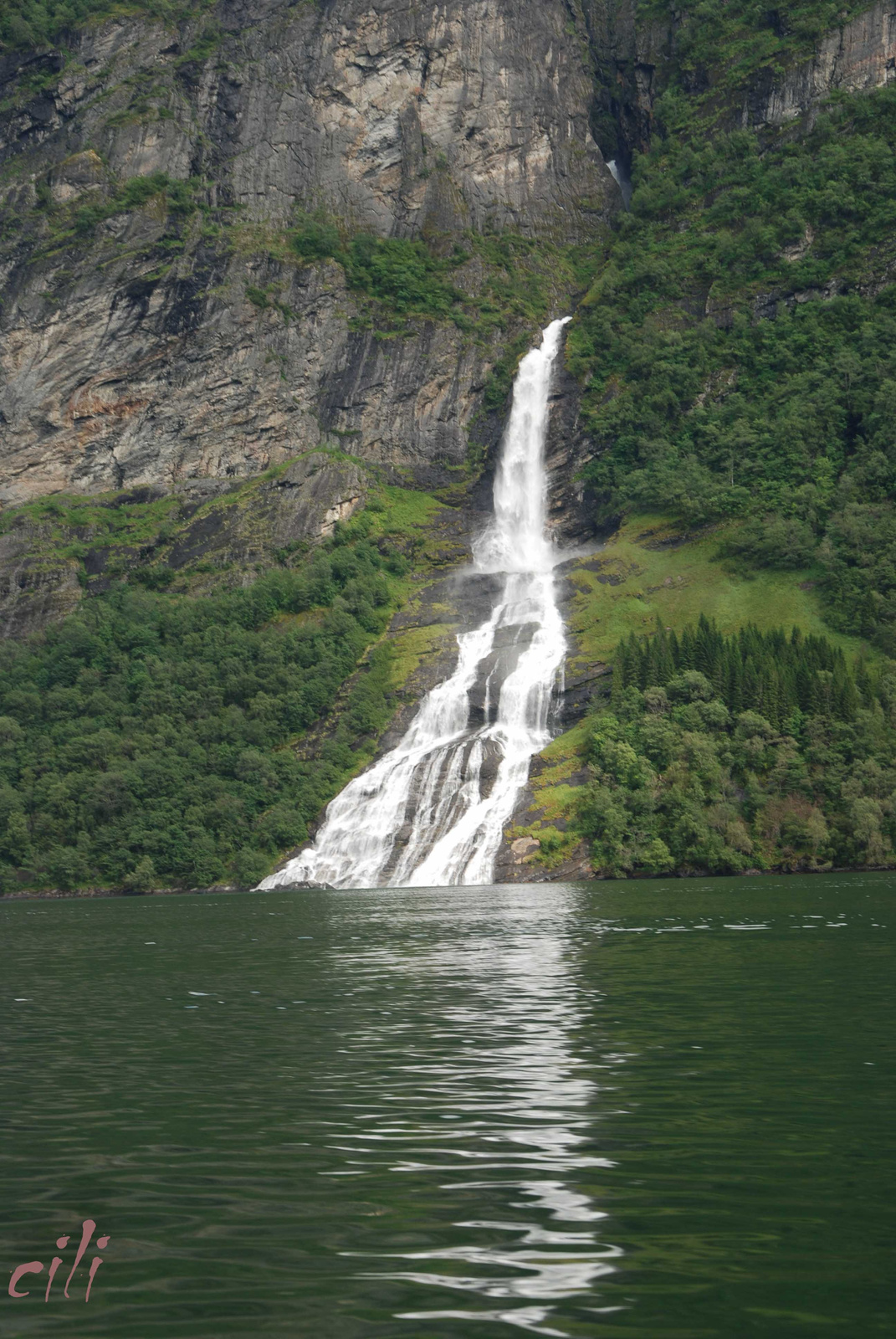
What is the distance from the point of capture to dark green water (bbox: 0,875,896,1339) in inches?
346

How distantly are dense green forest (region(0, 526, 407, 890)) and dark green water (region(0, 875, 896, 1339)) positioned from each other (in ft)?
226

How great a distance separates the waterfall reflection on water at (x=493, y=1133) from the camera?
30.4 feet

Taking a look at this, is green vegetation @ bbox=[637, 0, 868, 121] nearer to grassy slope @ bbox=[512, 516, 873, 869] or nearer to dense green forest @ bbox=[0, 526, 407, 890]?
grassy slope @ bbox=[512, 516, 873, 869]

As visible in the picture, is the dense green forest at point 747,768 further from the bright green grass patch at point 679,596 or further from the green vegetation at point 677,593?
the green vegetation at point 677,593

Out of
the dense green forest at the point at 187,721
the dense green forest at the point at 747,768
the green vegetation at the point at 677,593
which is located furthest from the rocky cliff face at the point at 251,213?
the dense green forest at the point at 747,768

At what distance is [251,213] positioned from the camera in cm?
17638

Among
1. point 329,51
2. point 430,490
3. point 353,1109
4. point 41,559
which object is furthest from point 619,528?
point 353,1109

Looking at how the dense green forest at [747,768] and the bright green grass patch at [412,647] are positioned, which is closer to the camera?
the dense green forest at [747,768]

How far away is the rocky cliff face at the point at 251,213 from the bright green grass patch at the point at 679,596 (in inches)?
1735

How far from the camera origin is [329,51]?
18725cm

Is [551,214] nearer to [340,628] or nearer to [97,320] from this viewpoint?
[97,320]

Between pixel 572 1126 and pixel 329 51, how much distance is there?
204 metres

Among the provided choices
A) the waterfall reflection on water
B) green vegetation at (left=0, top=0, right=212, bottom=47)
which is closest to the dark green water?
the waterfall reflection on water

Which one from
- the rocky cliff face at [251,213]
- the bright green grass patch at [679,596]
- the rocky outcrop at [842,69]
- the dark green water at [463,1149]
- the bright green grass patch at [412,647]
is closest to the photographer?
the dark green water at [463,1149]
